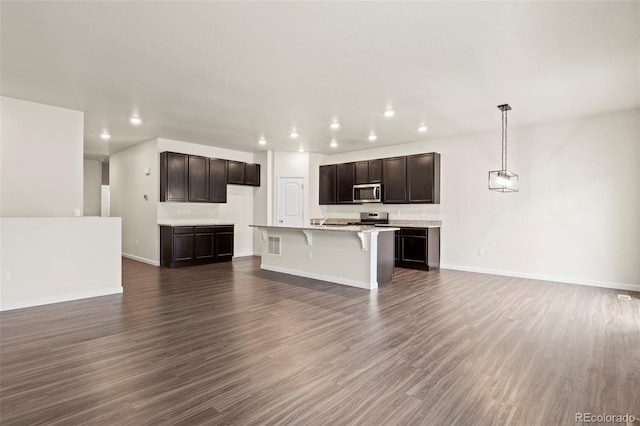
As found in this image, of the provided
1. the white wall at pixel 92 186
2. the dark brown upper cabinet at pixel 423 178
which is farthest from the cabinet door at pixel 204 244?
the white wall at pixel 92 186

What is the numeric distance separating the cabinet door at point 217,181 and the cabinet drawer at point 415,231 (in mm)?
4142

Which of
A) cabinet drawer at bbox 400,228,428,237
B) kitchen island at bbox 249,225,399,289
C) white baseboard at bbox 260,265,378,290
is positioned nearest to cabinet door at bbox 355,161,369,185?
cabinet drawer at bbox 400,228,428,237

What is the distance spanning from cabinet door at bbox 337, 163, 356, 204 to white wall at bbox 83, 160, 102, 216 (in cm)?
745

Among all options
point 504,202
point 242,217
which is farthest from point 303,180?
point 504,202

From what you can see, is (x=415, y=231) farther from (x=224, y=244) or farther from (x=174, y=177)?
(x=174, y=177)

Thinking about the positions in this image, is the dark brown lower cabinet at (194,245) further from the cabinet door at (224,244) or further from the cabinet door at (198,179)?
the cabinet door at (198,179)

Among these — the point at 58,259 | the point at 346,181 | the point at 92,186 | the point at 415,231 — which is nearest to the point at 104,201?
the point at 92,186

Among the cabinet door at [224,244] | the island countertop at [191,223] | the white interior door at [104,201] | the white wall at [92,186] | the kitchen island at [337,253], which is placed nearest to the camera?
the kitchen island at [337,253]

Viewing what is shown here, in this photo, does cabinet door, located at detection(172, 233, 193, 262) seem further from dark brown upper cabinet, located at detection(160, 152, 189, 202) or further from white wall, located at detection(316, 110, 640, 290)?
white wall, located at detection(316, 110, 640, 290)

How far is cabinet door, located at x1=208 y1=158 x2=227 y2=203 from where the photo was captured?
773 cm

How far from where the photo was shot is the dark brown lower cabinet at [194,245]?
22.4 ft

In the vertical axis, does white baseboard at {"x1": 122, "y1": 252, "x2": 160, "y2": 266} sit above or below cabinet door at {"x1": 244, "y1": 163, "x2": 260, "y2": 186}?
below

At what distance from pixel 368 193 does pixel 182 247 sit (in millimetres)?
4202

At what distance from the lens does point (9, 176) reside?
453 centimetres
